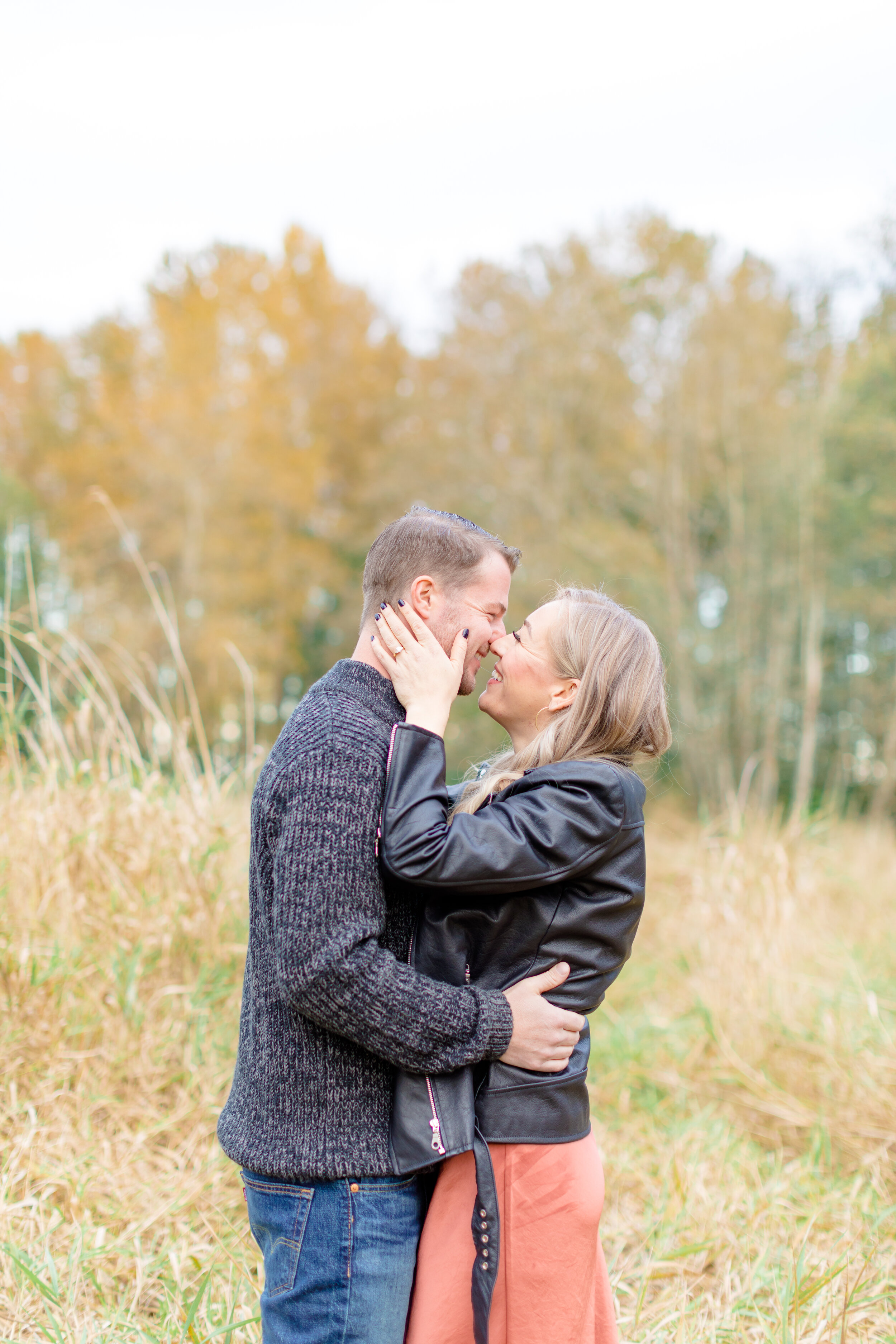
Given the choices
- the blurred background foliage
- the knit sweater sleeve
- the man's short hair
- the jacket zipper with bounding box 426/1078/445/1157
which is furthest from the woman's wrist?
the blurred background foliage

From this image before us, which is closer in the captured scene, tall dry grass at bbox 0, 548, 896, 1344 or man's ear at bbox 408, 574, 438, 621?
man's ear at bbox 408, 574, 438, 621

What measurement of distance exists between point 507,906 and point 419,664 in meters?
0.41

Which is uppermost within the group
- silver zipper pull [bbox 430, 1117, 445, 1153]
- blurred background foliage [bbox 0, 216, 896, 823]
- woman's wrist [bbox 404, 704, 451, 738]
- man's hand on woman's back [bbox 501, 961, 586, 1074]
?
blurred background foliage [bbox 0, 216, 896, 823]

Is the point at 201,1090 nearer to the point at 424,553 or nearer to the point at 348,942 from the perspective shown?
the point at 348,942

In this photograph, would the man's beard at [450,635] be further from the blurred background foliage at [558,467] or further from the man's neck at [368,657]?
the blurred background foliage at [558,467]

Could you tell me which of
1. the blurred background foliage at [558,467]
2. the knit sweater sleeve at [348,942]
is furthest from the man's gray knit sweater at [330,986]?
the blurred background foliage at [558,467]

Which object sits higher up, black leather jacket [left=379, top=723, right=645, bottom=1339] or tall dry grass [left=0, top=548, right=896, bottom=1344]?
black leather jacket [left=379, top=723, right=645, bottom=1339]

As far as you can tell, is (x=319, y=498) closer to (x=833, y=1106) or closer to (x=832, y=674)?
(x=832, y=674)

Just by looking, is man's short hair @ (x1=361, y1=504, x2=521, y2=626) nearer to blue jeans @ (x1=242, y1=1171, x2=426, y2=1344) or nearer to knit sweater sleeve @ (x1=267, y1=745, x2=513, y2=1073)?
knit sweater sleeve @ (x1=267, y1=745, x2=513, y2=1073)

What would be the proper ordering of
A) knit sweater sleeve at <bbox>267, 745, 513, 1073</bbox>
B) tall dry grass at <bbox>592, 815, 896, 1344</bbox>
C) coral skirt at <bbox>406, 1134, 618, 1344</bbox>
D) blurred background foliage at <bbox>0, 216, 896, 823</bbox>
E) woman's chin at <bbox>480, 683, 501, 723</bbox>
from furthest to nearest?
blurred background foliage at <bbox>0, 216, 896, 823</bbox>, tall dry grass at <bbox>592, 815, 896, 1344</bbox>, woman's chin at <bbox>480, 683, 501, 723</bbox>, coral skirt at <bbox>406, 1134, 618, 1344</bbox>, knit sweater sleeve at <bbox>267, 745, 513, 1073</bbox>

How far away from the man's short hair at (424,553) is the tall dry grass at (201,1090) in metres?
1.56

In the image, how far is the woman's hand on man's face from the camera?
60.0 inches

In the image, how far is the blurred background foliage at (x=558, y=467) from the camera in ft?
36.3

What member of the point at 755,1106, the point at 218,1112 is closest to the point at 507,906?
the point at 218,1112
